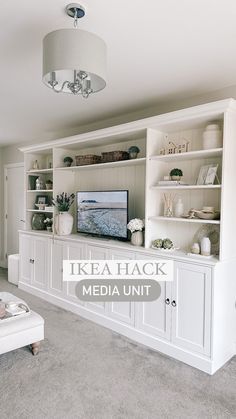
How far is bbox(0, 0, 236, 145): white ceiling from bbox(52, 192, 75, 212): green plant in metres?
1.16

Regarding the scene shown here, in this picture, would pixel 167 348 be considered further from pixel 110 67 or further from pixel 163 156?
pixel 110 67

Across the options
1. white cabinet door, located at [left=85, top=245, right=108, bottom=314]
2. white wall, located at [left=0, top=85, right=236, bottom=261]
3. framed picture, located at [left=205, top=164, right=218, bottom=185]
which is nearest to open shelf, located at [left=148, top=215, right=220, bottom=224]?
framed picture, located at [left=205, top=164, right=218, bottom=185]

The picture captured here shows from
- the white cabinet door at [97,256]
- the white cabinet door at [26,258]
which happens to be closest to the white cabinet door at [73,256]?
the white cabinet door at [97,256]

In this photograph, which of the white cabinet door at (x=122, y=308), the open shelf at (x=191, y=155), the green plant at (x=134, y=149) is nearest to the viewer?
the open shelf at (x=191, y=155)

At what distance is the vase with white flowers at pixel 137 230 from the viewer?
3.01m

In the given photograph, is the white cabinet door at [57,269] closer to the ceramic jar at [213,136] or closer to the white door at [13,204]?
the white door at [13,204]

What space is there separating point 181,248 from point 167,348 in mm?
960

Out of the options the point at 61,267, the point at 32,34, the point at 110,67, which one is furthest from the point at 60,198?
the point at 32,34

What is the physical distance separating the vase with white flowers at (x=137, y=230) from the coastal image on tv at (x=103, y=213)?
230 mm

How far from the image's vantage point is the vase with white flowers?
9.89ft

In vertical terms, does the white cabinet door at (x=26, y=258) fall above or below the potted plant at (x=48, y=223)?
below

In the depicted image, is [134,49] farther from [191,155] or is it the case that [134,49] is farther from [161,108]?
[161,108]

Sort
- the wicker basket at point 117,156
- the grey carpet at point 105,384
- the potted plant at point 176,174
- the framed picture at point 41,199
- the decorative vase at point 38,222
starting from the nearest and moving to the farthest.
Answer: the grey carpet at point 105,384 → the potted plant at point 176,174 → the wicker basket at point 117,156 → the decorative vase at point 38,222 → the framed picture at point 41,199

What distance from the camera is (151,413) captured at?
1938mm
